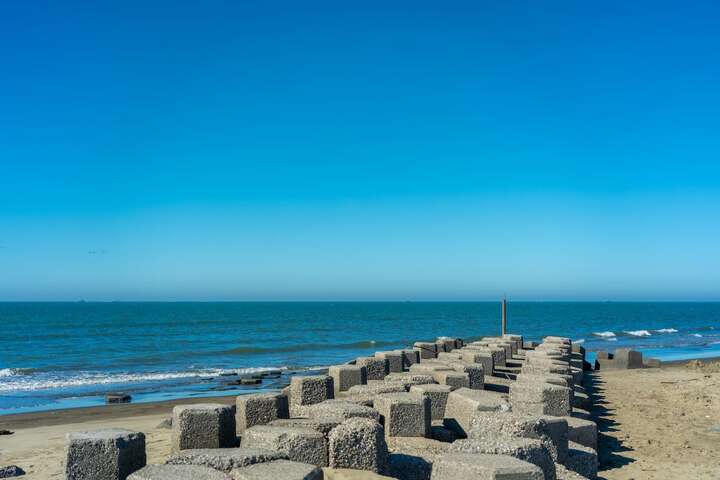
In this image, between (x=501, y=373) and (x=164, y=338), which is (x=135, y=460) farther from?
(x=164, y=338)

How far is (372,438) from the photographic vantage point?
529cm

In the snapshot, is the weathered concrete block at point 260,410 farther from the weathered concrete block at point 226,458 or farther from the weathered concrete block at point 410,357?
the weathered concrete block at point 410,357

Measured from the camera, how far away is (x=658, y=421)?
36.8 feet

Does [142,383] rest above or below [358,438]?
below

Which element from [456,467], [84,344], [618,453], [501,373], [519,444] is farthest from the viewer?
[84,344]

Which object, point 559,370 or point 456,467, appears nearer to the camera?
point 456,467

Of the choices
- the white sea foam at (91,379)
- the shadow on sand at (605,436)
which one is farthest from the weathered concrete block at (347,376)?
the white sea foam at (91,379)

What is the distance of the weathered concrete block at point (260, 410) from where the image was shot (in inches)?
284

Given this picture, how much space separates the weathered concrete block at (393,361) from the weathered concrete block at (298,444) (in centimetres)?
695

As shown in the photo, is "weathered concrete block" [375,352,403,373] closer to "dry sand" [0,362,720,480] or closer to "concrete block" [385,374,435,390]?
"concrete block" [385,374,435,390]

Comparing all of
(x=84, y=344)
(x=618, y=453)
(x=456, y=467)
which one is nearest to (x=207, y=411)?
(x=456, y=467)

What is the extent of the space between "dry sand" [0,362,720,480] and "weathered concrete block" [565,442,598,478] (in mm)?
1081

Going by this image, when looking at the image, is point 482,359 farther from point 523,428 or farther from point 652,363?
point 652,363

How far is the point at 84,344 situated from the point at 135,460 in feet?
120
